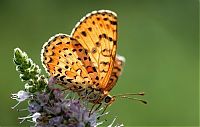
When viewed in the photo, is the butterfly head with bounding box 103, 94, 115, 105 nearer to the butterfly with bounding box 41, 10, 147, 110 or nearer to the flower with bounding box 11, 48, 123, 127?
the butterfly with bounding box 41, 10, 147, 110

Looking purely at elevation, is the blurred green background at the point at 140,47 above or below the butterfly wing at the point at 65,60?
above

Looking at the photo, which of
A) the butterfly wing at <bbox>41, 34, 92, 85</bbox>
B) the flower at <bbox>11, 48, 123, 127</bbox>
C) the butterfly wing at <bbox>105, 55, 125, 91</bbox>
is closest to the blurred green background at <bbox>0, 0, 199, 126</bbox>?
the butterfly wing at <bbox>105, 55, 125, 91</bbox>

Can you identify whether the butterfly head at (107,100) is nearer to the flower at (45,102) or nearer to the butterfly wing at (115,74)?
the butterfly wing at (115,74)

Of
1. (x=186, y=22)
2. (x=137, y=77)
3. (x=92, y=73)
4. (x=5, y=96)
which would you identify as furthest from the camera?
(x=186, y=22)

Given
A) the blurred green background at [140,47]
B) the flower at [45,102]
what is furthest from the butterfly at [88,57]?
the blurred green background at [140,47]

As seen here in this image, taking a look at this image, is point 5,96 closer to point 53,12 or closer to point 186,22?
point 53,12

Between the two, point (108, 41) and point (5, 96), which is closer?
point (108, 41)

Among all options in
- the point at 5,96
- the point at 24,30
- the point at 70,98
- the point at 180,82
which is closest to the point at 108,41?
the point at 70,98
